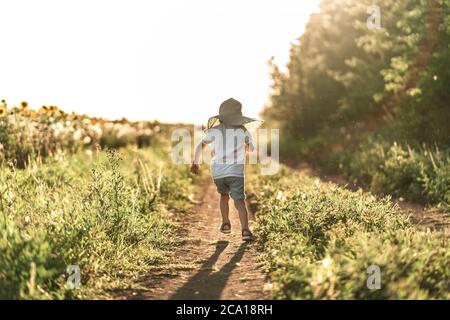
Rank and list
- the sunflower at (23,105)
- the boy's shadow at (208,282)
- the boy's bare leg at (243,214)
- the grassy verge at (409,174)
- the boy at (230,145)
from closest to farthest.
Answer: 1. the boy's shadow at (208,282)
2. the boy's bare leg at (243,214)
3. the boy at (230,145)
4. the grassy verge at (409,174)
5. the sunflower at (23,105)

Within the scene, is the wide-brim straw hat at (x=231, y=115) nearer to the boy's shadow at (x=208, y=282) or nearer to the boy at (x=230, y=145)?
the boy at (x=230, y=145)

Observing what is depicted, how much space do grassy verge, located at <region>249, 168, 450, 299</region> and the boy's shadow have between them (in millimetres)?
428

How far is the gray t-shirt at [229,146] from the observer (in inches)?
336

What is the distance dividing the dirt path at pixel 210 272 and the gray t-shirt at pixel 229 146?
1001 mm

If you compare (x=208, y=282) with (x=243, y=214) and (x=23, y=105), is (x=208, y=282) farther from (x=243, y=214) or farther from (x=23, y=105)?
(x=23, y=105)

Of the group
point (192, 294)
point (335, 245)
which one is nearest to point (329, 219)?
point (335, 245)

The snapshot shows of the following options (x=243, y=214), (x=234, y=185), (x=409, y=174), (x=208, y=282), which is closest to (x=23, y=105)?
(x=234, y=185)

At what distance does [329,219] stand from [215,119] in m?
2.14

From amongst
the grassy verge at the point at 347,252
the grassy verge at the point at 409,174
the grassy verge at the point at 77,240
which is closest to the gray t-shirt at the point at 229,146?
Answer: the grassy verge at the point at 347,252

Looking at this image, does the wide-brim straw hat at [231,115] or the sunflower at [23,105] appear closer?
the wide-brim straw hat at [231,115]

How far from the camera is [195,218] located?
1109cm

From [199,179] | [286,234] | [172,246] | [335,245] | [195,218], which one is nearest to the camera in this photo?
[335,245]

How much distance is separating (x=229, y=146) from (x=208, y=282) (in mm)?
2818

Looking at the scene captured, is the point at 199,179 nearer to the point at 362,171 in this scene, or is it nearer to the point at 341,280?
the point at 362,171
